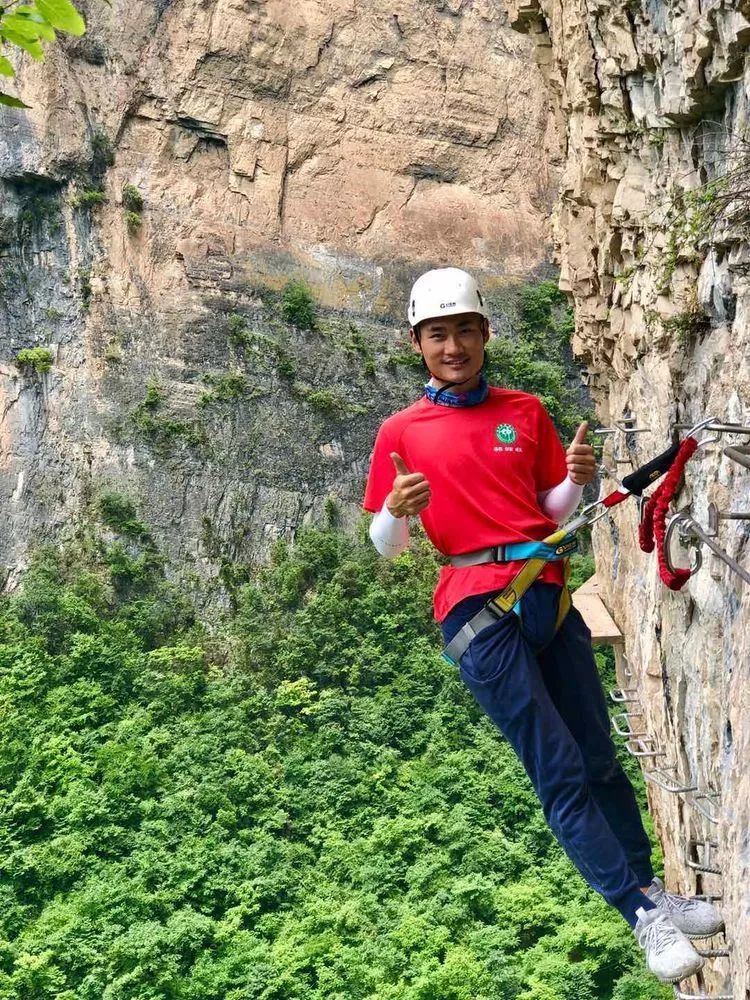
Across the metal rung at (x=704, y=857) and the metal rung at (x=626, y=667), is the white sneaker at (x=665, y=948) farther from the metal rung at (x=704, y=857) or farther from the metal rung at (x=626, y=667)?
the metal rung at (x=626, y=667)

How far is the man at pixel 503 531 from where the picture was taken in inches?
104

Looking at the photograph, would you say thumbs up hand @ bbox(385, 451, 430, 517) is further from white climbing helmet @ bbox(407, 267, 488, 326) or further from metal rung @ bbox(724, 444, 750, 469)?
metal rung @ bbox(724, 444, 750, 469)

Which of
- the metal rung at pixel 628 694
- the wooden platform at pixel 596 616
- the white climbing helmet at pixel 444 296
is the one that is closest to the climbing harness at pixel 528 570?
the white climbing helmet at pixel 444 296

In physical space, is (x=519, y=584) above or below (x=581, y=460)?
below

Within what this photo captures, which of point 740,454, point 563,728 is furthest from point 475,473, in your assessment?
point 740,454

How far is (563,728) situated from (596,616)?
11.1 ft

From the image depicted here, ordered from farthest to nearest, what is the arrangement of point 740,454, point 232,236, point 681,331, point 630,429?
point 232,236, point 630,429, point 681,331, point 740,454

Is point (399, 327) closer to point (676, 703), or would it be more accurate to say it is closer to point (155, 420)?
point (155, 420)

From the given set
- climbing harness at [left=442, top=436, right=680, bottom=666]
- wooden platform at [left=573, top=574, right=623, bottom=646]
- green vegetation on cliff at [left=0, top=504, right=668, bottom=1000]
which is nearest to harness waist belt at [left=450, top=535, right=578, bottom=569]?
climbing harness at [left=442, top=436, right=680, bottom=666]

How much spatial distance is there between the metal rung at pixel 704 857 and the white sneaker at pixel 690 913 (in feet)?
0.43

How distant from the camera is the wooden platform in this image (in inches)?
219

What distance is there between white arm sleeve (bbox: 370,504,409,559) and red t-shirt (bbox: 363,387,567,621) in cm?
9

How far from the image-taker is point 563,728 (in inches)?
104

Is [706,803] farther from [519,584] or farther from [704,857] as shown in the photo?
[519,584]
